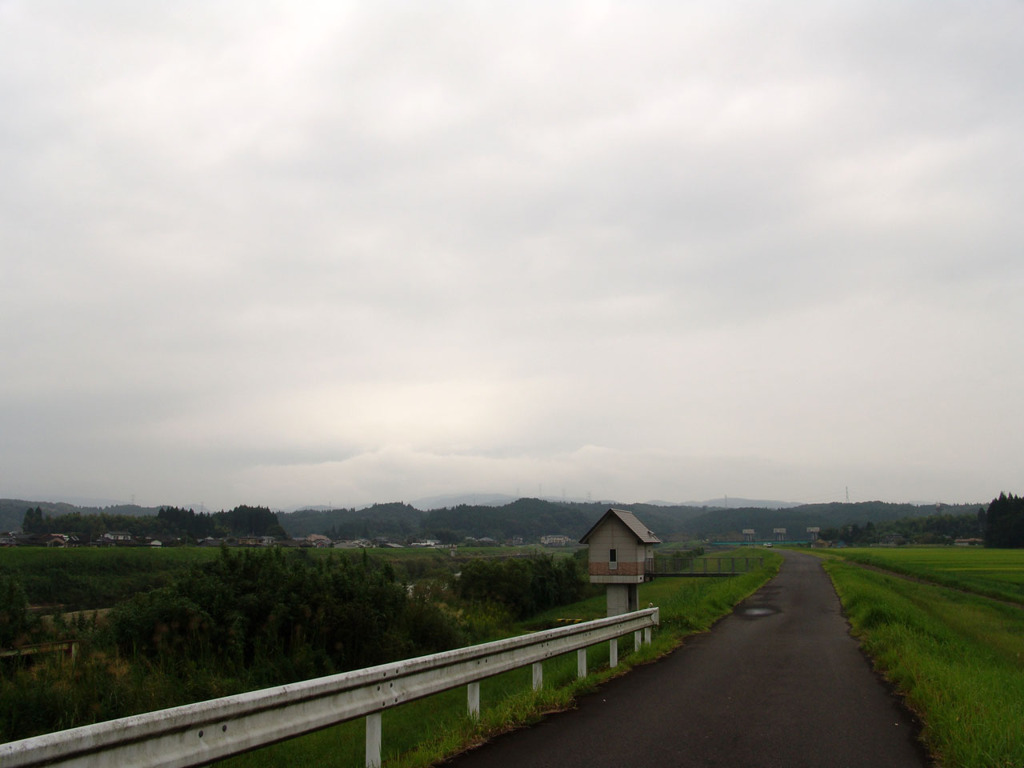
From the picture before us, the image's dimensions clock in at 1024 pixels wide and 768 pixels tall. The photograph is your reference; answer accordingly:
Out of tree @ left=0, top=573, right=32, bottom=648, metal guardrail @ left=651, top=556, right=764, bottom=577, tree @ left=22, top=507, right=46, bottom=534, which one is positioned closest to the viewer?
tree @ left=0, top=573, right=32, bottom=648

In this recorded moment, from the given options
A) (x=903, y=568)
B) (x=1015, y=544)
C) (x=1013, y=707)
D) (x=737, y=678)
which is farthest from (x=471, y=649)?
(x=1015, y=544)

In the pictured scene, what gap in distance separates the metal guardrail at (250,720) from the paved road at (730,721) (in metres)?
0.81

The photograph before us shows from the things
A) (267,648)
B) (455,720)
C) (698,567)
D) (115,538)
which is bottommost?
(115,538)

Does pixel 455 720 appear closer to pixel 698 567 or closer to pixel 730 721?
pixel 730 721

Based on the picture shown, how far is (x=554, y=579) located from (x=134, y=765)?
6512cm

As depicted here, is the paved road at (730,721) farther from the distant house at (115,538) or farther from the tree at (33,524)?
the tree at (33,524)

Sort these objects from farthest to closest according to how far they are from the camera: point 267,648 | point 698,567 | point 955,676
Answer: point 698,567
point 267,648
point 955,676

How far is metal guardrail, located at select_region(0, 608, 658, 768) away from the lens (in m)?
3.85

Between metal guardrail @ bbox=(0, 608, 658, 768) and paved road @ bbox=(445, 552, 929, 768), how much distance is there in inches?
32.1

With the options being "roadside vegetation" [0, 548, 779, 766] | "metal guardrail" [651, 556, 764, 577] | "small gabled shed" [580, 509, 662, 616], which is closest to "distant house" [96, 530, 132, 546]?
"metal guardrail" [651, 556, 764, 577]

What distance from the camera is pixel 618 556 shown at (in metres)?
39.3

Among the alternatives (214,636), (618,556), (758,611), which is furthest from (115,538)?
(758,611)

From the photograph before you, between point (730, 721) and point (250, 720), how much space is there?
16.9 feet

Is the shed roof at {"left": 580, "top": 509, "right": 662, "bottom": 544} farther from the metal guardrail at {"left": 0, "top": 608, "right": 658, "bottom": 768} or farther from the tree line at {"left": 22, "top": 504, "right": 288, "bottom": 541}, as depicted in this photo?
the tree line at {"left": 22, "top": 504, "right": 288, "bottom": 541}
